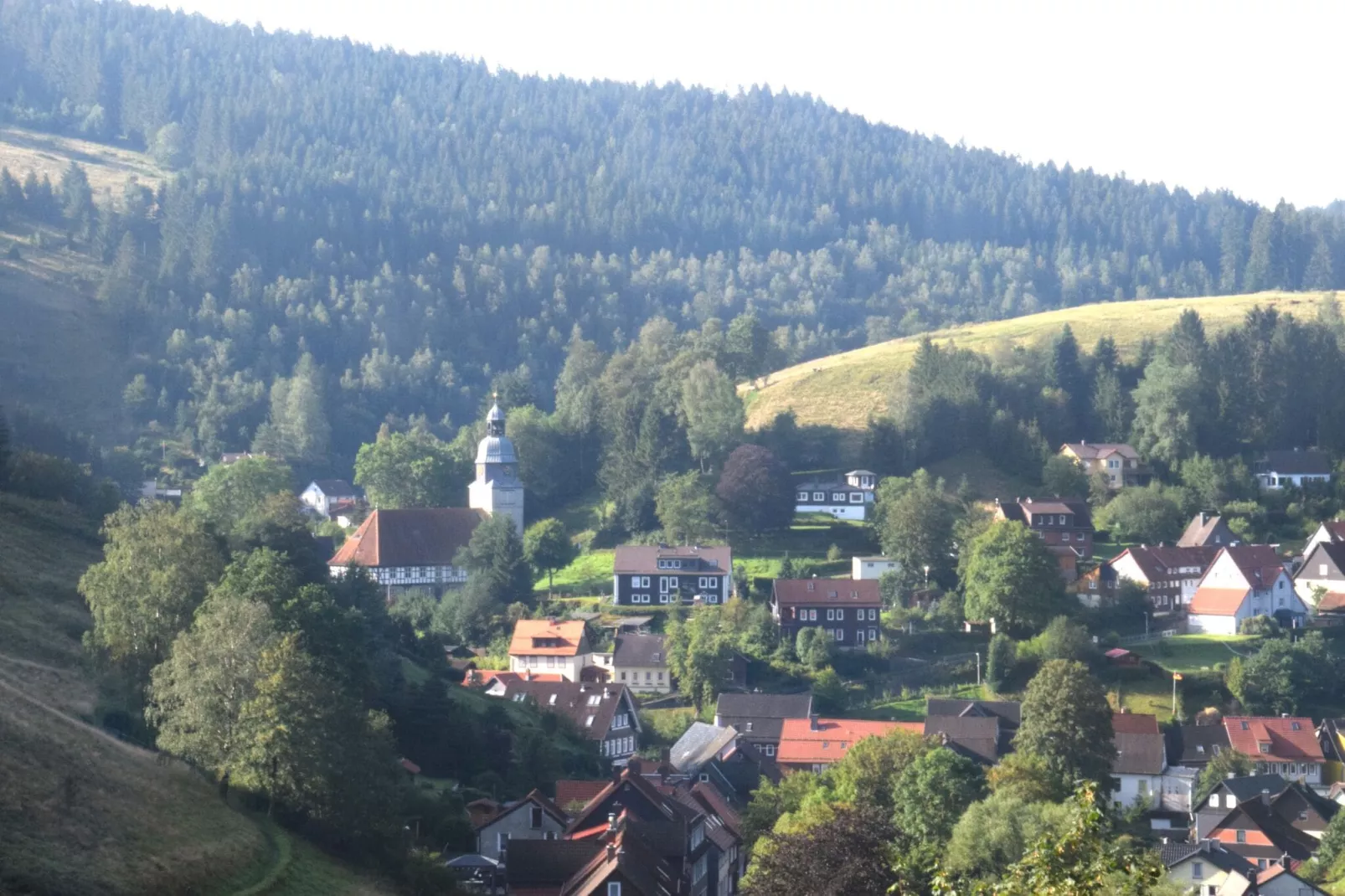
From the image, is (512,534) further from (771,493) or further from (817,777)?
(817,777)

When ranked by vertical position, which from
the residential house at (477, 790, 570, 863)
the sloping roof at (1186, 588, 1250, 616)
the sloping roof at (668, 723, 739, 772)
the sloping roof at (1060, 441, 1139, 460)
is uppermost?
the sloping roof at (1060, 441, 1139, 460)

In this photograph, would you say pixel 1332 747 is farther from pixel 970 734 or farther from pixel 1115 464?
pixel 1115 464

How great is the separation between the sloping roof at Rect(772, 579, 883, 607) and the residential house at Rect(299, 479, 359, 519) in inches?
1426

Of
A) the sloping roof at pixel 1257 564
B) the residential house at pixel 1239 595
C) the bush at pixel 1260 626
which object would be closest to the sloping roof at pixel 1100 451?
the sloping roof at pixel 1257 564

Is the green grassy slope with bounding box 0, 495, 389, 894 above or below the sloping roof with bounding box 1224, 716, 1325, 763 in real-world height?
above

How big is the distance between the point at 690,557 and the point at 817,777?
2485 centimetres

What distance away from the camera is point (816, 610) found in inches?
2776

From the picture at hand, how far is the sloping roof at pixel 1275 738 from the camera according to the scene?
58.7 m

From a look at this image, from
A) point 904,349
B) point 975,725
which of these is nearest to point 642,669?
point 975,725

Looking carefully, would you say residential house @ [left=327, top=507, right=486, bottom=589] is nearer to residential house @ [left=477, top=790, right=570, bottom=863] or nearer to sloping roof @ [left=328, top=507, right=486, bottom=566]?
sloping roof @ [left=328, top=507, right=486, bottom=566]

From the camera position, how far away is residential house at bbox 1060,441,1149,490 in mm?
87062

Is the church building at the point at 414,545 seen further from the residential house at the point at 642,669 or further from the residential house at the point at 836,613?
the residential house at the point at 836,613

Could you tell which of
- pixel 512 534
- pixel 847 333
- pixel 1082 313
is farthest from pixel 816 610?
pixel 847 333

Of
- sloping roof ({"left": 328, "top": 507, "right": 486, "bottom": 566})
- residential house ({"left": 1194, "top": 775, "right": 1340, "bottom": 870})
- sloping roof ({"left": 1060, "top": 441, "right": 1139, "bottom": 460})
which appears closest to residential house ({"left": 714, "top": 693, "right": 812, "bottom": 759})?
residential house ({"left": 1194, "top": 775, "right": 1340, "bottom": 870})
